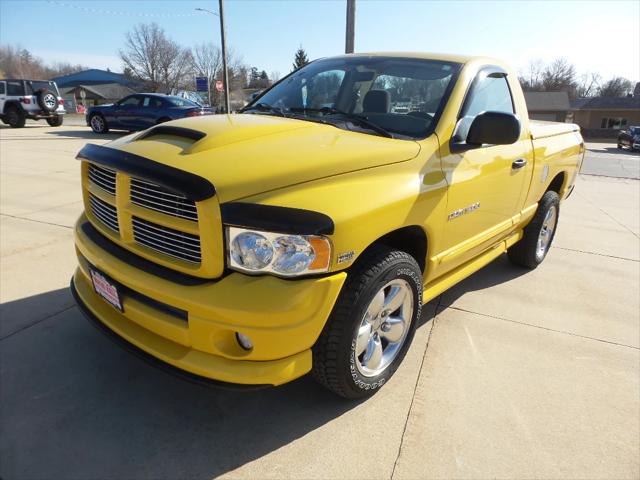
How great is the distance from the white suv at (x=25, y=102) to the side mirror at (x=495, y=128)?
2052cm

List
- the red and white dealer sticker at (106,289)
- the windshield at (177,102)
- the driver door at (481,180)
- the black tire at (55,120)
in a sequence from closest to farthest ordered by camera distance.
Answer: the red and white dealer sticker at (106,289)
the driver door at (481,180)
the windshield at (177,102)
the black tire at (55,120)

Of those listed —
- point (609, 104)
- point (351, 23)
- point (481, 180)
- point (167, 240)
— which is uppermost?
point (351, 23)

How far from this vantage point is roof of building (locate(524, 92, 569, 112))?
176ft

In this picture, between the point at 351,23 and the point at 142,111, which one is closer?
the point at 351,23

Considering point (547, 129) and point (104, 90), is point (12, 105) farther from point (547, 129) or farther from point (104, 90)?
point (104, 90)

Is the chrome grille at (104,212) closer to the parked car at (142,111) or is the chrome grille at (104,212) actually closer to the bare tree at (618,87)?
the parked car at (142,111)

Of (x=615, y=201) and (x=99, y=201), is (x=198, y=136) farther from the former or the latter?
(x=615, y=201)

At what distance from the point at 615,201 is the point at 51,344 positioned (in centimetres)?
952

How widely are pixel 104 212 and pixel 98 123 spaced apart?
1611cm

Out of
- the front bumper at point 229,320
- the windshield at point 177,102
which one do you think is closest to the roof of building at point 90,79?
the windshield at point 177,102

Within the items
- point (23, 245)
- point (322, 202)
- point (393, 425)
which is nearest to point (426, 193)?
point (322, 202)

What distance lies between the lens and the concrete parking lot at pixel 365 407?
205 centimetres

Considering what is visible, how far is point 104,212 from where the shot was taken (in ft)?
8.02

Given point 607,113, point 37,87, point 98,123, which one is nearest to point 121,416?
point 98,123
